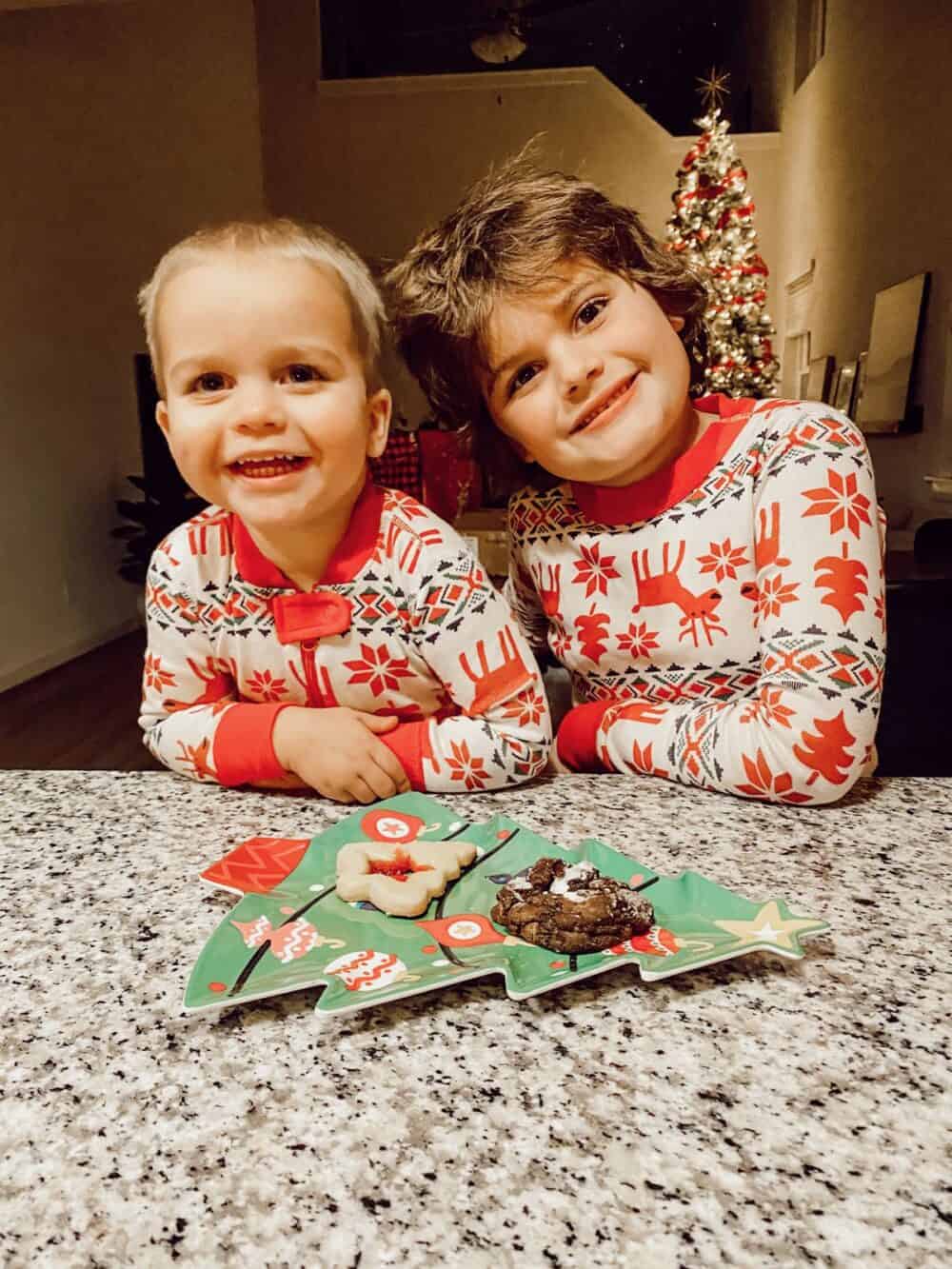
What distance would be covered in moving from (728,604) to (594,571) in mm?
131

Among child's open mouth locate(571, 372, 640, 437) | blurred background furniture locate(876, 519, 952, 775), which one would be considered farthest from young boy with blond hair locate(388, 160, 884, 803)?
blurred background furniture locate(876, 519, 952, 775)

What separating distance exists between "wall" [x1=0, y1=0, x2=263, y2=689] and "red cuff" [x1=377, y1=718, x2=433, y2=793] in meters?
3.57

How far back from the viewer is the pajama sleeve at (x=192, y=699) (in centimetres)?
78

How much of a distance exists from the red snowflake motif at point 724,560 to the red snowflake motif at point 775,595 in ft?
0.14

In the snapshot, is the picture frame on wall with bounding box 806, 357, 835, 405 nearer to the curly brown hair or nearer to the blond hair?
the curly brown hair

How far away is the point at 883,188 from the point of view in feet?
15.5

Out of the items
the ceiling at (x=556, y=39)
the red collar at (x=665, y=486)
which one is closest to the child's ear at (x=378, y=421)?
the red collar at (x=665, y=486)

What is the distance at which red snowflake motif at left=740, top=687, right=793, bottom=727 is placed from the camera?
74 cm

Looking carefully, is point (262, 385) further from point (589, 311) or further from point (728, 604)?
point (728, 604)

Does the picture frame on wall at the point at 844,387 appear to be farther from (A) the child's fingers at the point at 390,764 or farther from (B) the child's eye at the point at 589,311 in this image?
(A) the child's fingers at the point at 390,764

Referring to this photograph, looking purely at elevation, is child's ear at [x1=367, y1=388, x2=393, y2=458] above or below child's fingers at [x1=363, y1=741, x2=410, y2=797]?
above

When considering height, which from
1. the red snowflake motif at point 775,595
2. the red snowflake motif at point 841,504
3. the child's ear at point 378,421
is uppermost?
the child's ear at point 378,421

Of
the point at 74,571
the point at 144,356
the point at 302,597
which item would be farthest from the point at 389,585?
the point at 144,356

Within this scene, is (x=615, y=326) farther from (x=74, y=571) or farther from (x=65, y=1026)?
(x=74, y=571)
